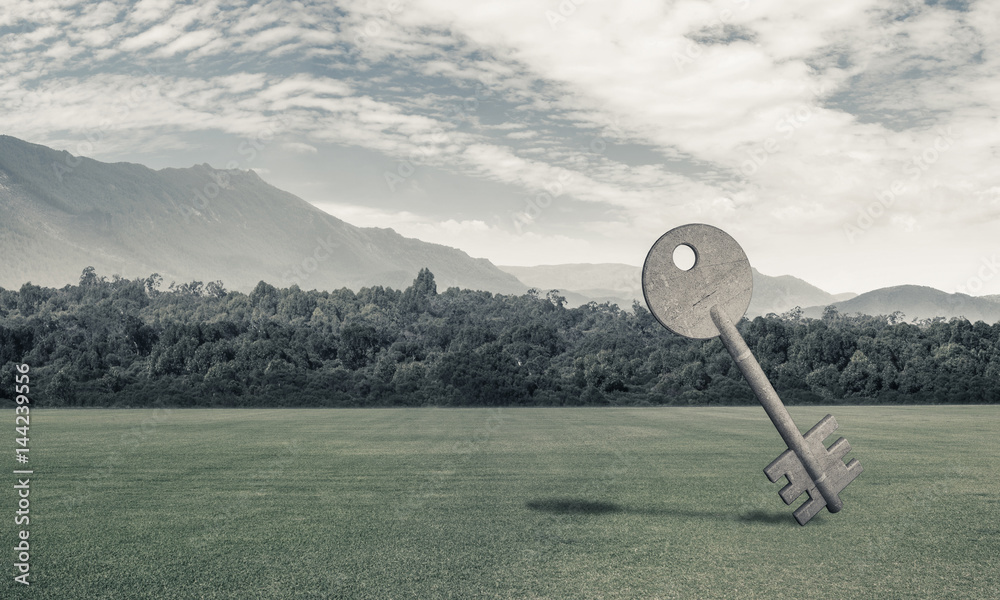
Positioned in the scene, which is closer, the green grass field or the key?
the green grass field

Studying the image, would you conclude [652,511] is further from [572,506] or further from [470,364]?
[470,364]

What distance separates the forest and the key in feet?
116

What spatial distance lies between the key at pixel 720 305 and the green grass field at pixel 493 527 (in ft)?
2.54

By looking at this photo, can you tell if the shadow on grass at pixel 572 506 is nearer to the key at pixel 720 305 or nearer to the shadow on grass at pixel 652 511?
the shadow on grass at pixel 652 511

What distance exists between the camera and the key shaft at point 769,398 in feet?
26.7

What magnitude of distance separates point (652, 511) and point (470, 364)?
139ft

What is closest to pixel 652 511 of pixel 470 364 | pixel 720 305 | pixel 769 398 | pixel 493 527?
pixel 493 527

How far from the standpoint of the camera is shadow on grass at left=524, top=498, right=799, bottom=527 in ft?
30.8

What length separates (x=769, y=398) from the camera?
8.22m

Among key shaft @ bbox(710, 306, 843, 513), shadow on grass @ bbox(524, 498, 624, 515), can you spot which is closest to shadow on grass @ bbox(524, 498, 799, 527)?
shadow on grass @ bbox(524, 498, 624, 515)

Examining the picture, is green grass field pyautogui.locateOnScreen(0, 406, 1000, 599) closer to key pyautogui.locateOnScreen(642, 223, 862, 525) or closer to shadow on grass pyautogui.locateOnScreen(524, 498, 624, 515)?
shadow on grass pyautogui.locateOnScreen(524, 498, 624, 515)

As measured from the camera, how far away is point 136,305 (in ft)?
352

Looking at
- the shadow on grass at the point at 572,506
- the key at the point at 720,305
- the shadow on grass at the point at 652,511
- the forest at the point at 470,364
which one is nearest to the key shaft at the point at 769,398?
the key at the point at 720,305

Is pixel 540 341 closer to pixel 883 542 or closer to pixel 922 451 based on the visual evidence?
pixel 922 451
